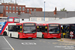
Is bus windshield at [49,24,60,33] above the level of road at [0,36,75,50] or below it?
above

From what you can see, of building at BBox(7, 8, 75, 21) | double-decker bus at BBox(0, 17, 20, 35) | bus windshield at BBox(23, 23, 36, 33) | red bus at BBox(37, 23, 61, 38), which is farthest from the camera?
building at BBox(7, 8, 75, 21)

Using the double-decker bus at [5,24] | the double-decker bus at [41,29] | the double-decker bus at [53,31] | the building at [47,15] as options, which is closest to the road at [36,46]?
the double-decker bus at [53,31]

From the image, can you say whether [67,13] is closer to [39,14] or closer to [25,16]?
[39,14]

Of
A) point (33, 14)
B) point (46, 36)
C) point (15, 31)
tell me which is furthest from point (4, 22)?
point (33, 14)

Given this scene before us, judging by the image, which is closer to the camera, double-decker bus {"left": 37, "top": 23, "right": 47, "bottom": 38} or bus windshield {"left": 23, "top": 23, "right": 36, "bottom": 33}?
bus windshield {"left": 23, "top": 23, "right": 36, "bottom": 33}

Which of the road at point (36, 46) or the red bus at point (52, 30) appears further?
the red bus at point (52, 30)

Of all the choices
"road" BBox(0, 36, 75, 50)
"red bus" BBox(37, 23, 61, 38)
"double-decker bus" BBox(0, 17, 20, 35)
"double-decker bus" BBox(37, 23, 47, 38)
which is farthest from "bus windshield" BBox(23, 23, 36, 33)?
"double-decker bus" BBox(0, 17, 20, 35)

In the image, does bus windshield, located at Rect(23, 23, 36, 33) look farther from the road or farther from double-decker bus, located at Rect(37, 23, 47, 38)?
the road

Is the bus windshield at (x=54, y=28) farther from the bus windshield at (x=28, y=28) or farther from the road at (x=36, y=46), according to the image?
the road at (x=36, y=46)

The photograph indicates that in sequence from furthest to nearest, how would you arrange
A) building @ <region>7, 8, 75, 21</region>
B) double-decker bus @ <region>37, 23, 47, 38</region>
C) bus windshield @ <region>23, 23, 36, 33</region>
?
building @ <region>7, 8, 75, 21</region>, double-decker bus @ <region>37, 23, 47, 38</region>, bus windshield @ <region>23, 23, 36, 33</region>

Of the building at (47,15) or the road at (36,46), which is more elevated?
the building at (47,15)

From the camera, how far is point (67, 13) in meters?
91.4

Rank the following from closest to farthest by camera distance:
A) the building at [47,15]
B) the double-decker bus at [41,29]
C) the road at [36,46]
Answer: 1. the road at [36,46]
2. the double-decker bus at [41,29]
3. the building at [47,15]

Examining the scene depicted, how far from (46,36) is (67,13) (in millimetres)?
61635
